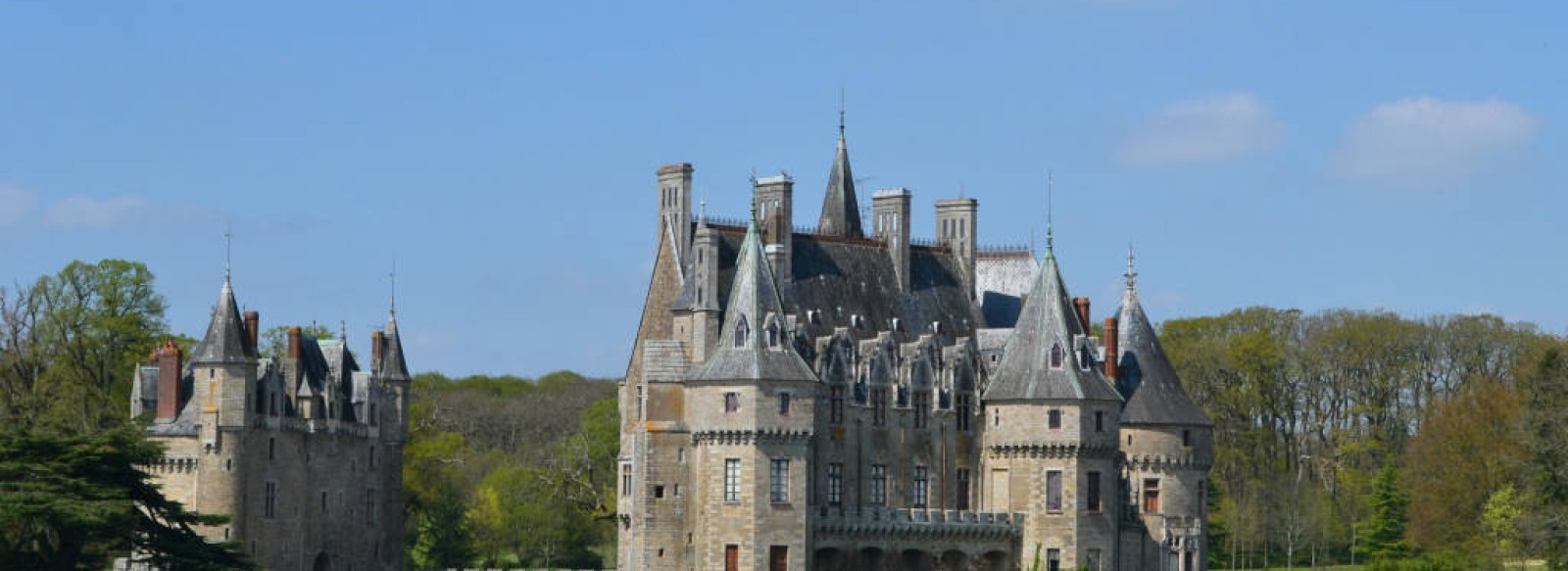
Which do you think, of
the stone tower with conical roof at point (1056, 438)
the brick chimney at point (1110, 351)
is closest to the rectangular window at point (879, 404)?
the stone tower with conical roof at point (1056, 438)

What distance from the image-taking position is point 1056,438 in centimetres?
9438

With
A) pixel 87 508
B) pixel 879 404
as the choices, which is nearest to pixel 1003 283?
pixel 879 404

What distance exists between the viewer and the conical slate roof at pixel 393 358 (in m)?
106

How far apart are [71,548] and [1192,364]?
52.0 metres

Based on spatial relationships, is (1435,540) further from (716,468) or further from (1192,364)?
(716,468)

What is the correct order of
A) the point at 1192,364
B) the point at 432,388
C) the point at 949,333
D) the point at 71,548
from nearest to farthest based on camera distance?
1. the point at 71,548
2. the point at 949,333
3. the point at 1192,364
4. the point at 432,388

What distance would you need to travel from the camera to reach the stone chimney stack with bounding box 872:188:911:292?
322 feet

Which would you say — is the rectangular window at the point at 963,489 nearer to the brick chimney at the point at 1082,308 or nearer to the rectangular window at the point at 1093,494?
the rectangular window at the point at 1093,494

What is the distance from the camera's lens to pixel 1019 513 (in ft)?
313

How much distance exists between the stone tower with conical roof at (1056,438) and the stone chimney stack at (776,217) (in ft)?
24.2

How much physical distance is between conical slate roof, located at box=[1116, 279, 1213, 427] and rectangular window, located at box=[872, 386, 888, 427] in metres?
7.79

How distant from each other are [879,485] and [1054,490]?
5.06m

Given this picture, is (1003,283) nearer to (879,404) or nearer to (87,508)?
(879,404)

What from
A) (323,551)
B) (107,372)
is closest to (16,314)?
(107,372)
